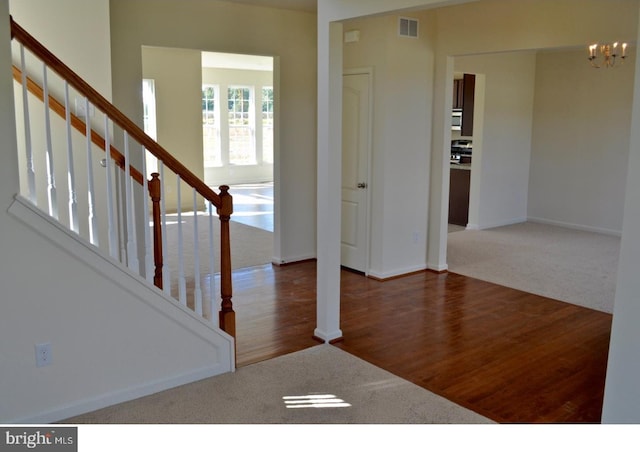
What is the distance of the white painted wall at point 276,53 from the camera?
16.0 feet

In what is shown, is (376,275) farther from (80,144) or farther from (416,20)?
(80,144)

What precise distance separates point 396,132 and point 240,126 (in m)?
7.94

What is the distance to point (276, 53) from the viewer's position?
19.4ft

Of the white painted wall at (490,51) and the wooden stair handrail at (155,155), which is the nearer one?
the white painted wall at (490,51)

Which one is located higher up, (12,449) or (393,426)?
(12,449)

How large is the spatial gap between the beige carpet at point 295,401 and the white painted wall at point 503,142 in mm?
5214

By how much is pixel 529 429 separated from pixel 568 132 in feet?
21.5

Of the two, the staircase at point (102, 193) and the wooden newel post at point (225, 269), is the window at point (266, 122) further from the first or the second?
the wooden newel post at point (225, 269)

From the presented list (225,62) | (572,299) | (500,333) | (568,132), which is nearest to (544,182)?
(568,132)

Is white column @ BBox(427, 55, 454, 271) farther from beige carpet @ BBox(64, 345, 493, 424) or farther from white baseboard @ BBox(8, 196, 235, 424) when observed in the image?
white baseboard @ BBox(8, 196, 235, 424)

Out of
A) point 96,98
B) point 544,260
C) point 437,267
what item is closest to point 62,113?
point 96,98

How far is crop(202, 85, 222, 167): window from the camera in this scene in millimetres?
12430

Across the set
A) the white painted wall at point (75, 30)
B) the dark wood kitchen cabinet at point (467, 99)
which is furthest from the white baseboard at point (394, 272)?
the dark wood kitchen cabinet at point (467, 99)

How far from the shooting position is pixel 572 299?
527 centimetres
